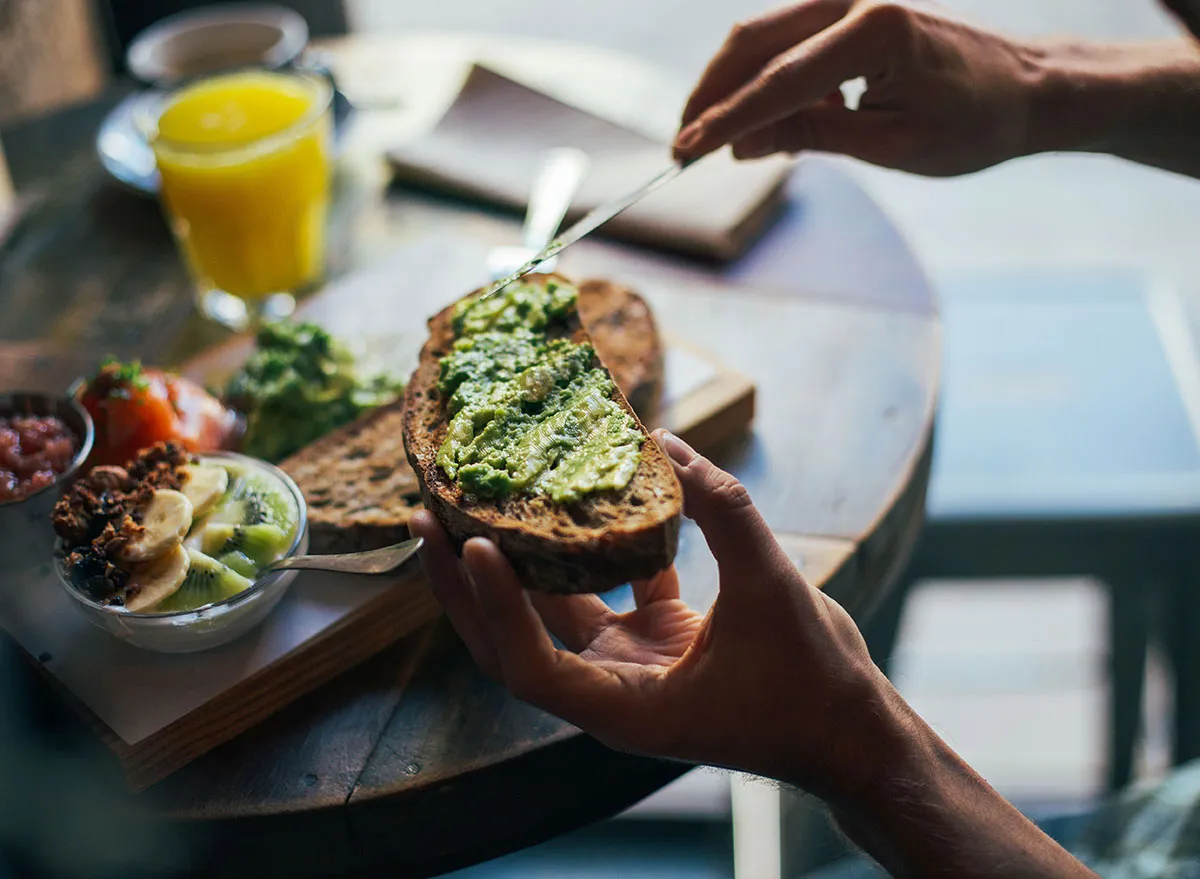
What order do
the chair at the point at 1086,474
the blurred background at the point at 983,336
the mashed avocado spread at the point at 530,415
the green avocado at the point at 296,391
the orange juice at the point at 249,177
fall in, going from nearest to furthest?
the mashed avocado spread at the point at 530,415 < the green avocado at the point at 296,391 < the orange juice at the point at 249,177 < the chair at the point at 1086,474 < the blurred background at the point at 983,336

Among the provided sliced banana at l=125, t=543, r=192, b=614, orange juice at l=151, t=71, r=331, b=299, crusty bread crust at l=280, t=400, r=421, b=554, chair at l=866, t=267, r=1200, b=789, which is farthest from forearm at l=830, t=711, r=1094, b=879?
orange juice at l=151, t=71, r=331, b=299

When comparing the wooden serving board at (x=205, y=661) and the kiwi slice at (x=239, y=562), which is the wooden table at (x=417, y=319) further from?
the kiwi slice at (x=239, y=562)

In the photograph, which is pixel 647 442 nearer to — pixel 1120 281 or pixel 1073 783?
pixel 1120 281

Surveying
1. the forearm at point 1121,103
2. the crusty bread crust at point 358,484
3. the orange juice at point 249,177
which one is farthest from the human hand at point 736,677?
the orange juice at point 249,177

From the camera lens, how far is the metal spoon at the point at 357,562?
51.4 inches

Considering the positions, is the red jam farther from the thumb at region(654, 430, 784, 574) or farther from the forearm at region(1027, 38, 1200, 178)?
the forearm at region(1027, 38, 1200, 178)

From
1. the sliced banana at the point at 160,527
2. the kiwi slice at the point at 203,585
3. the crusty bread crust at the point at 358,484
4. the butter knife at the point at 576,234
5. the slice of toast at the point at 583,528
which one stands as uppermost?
the butter knife at the point at 576,234

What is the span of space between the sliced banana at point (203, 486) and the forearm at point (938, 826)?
84 centimetres

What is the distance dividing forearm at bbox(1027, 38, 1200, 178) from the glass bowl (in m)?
1.52

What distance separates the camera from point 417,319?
6.42ft

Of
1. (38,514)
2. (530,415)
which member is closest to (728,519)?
(530,415)

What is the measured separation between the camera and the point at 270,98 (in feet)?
7.23

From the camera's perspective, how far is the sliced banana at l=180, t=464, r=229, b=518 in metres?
1.40

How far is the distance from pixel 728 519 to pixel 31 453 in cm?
102
